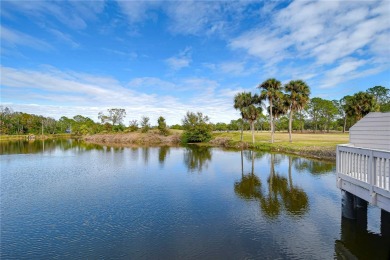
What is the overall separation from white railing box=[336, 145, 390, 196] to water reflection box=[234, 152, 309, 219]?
4377mm

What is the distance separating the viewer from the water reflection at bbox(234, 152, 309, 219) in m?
15.5

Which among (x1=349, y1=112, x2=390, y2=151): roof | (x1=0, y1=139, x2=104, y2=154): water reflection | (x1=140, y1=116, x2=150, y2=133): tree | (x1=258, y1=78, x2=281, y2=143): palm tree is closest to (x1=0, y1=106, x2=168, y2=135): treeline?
(x1=140, y1=116, x2=150, y2=133): tree

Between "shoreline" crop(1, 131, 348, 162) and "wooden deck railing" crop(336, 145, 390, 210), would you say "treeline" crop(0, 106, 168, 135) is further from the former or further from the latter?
"wooden deck railing" crop(336, 145, 390, 210)

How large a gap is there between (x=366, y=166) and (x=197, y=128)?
64293 mm

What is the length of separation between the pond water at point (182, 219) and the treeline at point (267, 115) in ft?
90.9

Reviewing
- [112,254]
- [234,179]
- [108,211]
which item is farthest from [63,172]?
[112,254]

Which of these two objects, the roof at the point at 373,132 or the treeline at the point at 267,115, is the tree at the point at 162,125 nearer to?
the treeline at the point at 267,115

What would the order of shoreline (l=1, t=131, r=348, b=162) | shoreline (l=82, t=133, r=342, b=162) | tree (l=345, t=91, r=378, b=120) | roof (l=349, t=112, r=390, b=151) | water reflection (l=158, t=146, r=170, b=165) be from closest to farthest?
roof (l=349, t=112, r=390, b=151) < water reflection (l=158, t=146, r=170, b=165) < shoreline (l=82, t=133, r=342, b=162) < shoreline (l=1, t=131, r=348, b=162) < tree (l=345, t=91, r=378, b=120)

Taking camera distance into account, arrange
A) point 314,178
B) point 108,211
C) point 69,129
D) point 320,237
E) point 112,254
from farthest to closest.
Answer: point 69,129 → point 314,178 → point 108,211 → point 320,237 → point 112,254

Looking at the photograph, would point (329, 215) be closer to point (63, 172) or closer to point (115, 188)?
point (115, 188)

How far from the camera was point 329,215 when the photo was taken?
14203 millimetres

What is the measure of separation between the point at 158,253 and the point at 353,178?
8.84m

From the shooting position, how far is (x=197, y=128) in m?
73.9

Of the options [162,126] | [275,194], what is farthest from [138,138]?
[275,194]
